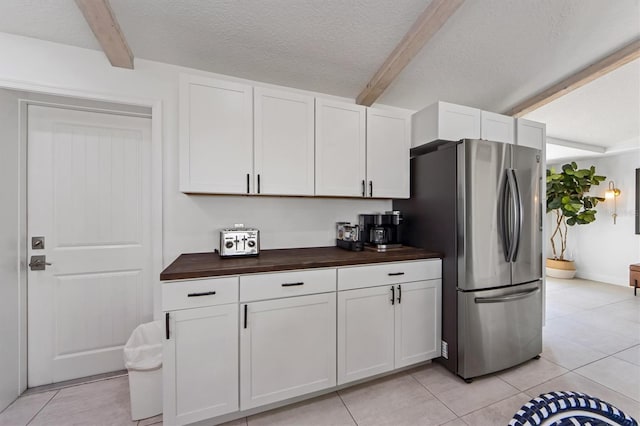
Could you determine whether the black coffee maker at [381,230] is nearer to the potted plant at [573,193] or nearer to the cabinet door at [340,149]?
the cabinet door at [340,149]

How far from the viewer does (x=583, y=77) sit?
2.86m

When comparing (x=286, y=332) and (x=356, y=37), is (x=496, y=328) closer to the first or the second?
(x=286, y=332)

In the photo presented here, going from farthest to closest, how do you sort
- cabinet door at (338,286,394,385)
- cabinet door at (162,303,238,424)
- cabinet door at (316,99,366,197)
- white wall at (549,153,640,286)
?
white wall at (549,153,640,286) → cabinet door at (316,99,366,197) → cabinet door at (338,286,394,385) → cabinet door at (162,303,238,424)

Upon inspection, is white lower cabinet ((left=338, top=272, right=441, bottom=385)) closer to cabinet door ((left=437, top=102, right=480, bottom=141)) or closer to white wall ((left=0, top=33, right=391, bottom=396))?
white wall ((left=0, top=33, right=391, bottom=396))

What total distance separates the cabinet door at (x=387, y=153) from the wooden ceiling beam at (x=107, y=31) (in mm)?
1877

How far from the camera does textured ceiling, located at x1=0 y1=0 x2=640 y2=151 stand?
1735 millimetres

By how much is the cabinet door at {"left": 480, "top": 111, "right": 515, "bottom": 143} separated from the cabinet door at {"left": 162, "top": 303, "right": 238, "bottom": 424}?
109 inches

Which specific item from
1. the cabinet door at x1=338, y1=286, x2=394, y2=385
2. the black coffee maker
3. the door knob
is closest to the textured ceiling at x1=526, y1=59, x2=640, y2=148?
the black coffee maker

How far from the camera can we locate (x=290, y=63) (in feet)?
7.33

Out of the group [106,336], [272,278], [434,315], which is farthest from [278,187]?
[106,336]

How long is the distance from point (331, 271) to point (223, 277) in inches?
27.6

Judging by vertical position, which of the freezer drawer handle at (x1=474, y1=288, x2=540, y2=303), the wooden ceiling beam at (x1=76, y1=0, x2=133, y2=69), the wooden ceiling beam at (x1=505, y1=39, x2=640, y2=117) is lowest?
the freezer drawer handle at (x1=474, y1=288, x2=540, y2=303)

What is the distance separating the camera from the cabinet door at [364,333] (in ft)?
6.06

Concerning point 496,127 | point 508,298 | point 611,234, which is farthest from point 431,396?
point 611,234
